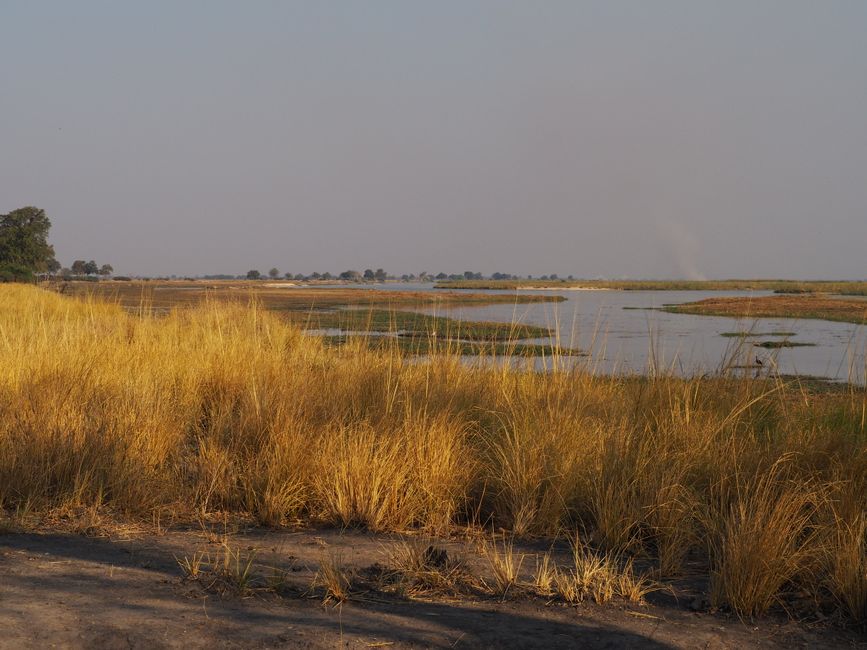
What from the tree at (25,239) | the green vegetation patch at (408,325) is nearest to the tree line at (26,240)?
the tree at (25,239)

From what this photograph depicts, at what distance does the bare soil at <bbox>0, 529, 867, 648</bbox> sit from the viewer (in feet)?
11.3

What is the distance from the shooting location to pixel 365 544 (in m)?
4.81

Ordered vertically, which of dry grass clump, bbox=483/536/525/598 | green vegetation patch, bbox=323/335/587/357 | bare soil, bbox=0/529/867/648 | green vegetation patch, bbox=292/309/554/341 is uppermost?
green vegetation patch, bbox=323/335/587/357

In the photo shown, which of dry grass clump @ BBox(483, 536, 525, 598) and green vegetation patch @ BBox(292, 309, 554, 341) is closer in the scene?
dry grass clump @ BBox(483, 536, 525, 598)

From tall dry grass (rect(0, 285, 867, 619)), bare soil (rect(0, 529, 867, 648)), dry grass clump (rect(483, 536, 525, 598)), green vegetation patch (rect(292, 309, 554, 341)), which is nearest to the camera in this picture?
bare soil (rect(0, 529, 867, 648))

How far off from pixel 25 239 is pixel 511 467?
59.8m

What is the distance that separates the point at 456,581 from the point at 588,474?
1626mm

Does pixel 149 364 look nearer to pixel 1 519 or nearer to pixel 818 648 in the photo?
pixel 1 519

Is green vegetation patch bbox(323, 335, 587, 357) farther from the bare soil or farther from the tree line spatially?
the tree line

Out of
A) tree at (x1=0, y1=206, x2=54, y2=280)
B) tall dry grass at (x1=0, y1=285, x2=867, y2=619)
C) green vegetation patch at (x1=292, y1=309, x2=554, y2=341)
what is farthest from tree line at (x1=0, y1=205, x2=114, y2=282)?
tall dry grass at (x1=0, y1=285, x2=867, y2=619)

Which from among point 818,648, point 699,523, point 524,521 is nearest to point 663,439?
point 699,523

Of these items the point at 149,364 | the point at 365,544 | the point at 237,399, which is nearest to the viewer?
the point at 365,544

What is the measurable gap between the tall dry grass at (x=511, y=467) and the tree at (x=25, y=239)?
5312 cm

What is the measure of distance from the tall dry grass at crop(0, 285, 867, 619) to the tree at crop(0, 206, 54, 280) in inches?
2091
